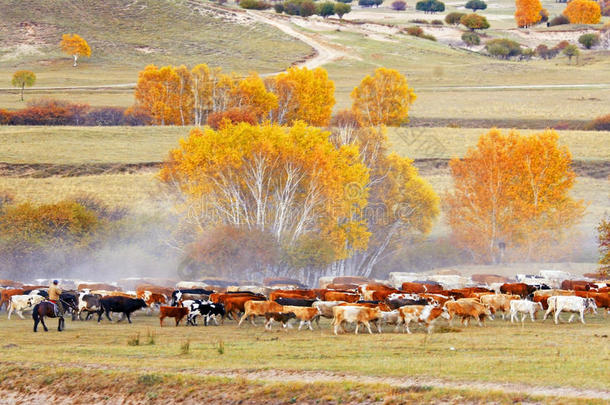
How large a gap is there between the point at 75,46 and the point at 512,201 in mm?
104349

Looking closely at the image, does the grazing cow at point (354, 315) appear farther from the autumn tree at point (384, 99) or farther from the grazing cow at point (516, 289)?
the autumn tree at point (384, 99)

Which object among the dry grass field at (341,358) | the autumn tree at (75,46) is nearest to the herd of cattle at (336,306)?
the dry grass field at (341,358)

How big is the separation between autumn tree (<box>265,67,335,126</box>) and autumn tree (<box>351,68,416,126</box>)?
392 cm

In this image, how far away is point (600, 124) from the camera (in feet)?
378

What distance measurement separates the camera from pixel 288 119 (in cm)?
12212

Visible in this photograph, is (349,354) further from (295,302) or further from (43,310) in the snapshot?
(43,310)

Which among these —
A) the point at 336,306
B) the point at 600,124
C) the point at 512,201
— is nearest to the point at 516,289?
the point at 336,306

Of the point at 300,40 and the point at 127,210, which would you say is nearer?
the point at 127,210

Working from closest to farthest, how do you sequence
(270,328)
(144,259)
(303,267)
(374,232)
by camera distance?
(270,328), (303,267), (144,259), (374,232)

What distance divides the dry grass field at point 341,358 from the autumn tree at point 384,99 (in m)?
93.4

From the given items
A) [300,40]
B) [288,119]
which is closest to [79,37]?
[300,40]

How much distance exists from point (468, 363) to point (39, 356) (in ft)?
35.0

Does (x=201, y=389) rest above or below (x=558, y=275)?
above

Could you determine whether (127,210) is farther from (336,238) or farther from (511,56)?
(511,56)
